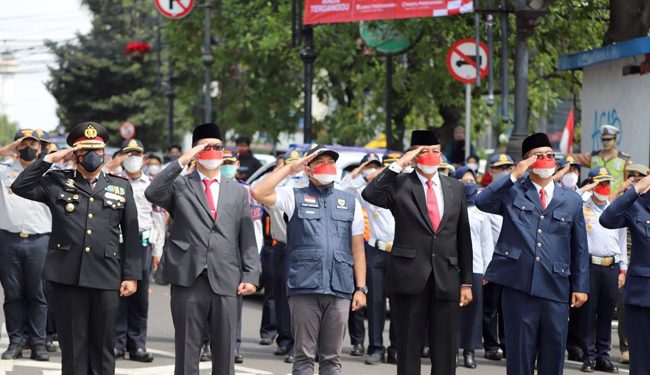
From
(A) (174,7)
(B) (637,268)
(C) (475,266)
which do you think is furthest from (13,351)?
(A) (174,7)

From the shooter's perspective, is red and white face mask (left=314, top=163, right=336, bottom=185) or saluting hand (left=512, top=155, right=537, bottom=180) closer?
saluting hand (left=512, top=155, right=537, bottom=180)

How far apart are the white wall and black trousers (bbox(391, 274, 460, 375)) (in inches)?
329

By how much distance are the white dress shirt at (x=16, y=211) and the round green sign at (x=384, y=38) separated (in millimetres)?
10104

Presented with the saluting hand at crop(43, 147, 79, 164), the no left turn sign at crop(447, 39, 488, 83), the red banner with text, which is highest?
the red banner with text

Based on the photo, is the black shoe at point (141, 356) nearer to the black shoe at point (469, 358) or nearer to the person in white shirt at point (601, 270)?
the black shoe at point (469, 358)

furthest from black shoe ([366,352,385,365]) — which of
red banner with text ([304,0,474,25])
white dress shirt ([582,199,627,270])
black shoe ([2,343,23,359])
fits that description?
red banner with text ([304,0,474,25])

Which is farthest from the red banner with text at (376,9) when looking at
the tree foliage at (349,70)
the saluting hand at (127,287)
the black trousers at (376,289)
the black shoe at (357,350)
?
the saluting hand at (127,287)

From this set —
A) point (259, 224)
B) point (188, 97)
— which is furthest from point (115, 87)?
point (259, 224)

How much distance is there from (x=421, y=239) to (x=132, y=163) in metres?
4.11

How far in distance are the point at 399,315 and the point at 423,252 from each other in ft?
1.75

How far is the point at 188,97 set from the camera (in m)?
35.4

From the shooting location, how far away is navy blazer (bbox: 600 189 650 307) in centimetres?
1031

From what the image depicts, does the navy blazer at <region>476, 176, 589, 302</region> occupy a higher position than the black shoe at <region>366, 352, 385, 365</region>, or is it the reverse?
the navy blazer at <region>476, 176, 589, 302</region>

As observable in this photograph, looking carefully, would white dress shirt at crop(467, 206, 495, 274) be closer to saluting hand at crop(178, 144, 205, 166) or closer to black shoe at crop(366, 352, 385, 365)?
black shoe at crop(366, 352, 385, 365)
